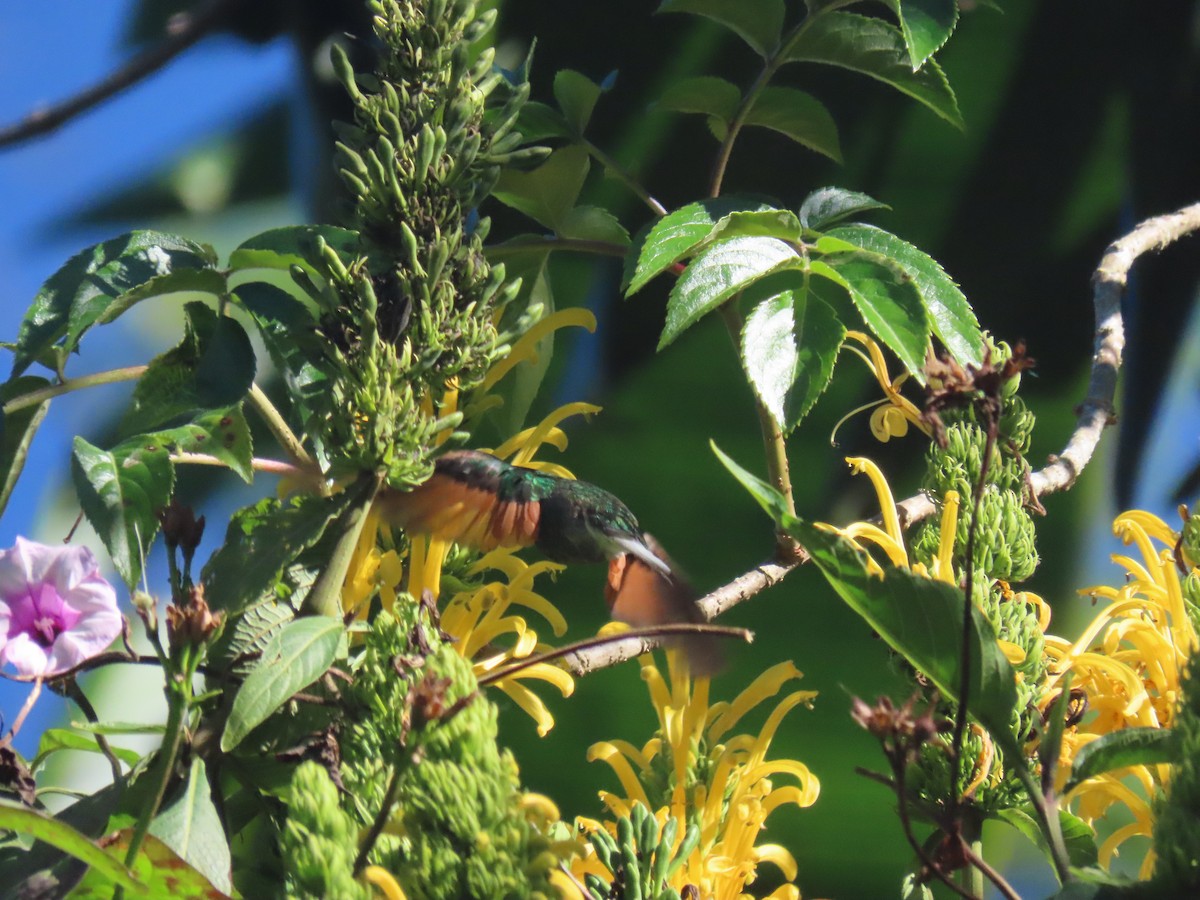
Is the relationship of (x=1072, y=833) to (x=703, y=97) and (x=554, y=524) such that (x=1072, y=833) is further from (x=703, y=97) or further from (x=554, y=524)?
(x=703, y=97)

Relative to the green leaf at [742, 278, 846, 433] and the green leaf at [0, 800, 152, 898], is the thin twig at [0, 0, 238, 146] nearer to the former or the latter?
the green leaf at [742, 278, 846, 433]

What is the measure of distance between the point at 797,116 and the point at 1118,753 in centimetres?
35

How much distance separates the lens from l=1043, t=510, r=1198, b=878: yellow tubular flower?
15.7 inches

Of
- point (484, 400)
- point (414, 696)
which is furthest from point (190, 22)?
point (414, 696)

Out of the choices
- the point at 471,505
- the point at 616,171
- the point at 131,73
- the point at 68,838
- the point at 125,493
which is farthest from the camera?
the point at 131,73

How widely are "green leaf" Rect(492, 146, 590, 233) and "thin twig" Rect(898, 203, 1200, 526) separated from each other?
0.20 m

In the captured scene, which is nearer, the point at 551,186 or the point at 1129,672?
the point at 1129,672

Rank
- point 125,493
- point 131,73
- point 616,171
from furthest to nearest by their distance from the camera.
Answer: point 131,73
point 616,171
point 125,493

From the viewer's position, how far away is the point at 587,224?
54cm

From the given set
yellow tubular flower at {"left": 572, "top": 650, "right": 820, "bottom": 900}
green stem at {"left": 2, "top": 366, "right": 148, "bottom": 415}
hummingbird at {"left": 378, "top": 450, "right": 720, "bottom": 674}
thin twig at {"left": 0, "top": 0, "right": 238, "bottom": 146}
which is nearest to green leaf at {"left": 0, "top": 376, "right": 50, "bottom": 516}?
green stem at {"left": 2, "top": 366, "right": 148, "bottom": 415}

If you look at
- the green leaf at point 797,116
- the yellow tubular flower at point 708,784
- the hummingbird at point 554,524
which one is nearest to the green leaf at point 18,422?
the hummingbird at point 554,524

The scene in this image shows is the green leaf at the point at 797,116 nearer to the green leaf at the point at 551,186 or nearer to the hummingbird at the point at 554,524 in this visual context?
the green leaf at the point at 551,186

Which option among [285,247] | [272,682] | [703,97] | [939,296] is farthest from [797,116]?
[272,682]

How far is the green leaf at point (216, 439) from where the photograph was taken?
1.14 feet
